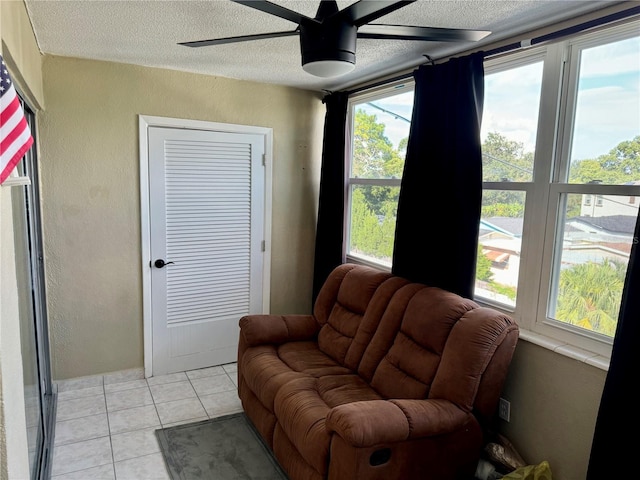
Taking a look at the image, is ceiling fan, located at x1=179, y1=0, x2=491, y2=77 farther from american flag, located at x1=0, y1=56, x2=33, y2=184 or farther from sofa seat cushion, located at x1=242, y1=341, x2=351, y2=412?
sofa seat cushion, located at x1=242, y1=341, x2=351, y2=412

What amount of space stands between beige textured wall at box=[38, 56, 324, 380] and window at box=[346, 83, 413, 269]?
0.97m

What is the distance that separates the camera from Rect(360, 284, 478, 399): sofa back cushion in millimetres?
2244

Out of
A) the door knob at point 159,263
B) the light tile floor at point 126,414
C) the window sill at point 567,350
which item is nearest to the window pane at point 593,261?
the window sill at point 567,350

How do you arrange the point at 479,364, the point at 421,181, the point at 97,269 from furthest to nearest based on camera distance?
the point at 97,269, the point at 421,181, the point at 479,364

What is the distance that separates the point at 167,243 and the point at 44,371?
3.94ft

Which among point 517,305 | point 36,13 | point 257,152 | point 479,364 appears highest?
point 36,13

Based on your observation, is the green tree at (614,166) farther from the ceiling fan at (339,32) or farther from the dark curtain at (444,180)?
the ceiling fan at (339,32)

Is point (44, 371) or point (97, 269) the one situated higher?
point (97, 269)

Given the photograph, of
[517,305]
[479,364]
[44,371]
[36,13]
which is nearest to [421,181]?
[517,305]

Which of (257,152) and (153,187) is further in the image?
(257,152)

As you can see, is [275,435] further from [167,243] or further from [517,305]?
[167,243]

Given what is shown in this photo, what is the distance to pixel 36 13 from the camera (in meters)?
2.16

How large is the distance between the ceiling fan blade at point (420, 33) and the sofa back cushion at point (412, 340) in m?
1.31

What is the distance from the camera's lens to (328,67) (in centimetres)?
168
